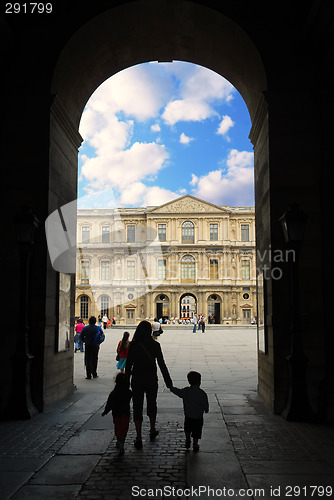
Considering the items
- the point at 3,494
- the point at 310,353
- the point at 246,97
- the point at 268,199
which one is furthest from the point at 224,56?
the point at 3,494

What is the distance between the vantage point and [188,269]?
5619 centimetres

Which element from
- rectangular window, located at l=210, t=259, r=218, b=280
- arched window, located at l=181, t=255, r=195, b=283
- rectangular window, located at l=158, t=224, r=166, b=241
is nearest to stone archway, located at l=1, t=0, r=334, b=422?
arched window, located at l=181, t=255, r=195, b=283

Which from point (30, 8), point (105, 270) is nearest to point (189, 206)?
point (105, 270)

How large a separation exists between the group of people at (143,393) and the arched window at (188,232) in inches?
2026

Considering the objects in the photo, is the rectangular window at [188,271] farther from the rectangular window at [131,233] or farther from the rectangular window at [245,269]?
the rectangular window at [131,233]

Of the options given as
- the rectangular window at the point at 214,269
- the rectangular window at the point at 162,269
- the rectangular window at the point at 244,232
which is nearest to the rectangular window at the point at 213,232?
the rectangular window at the point at 214,269

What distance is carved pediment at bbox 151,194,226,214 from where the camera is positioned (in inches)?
2235

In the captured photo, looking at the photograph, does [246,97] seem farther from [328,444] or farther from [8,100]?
[328,444]

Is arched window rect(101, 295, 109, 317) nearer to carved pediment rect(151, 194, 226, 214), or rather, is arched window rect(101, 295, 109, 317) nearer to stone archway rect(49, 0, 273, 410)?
carved pediment rect(151, 194, 226, 214)

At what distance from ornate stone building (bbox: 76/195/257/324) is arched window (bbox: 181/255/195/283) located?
0.12 m

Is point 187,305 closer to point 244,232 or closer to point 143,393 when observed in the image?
point 244,232

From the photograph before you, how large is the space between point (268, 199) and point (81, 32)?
4.17 m

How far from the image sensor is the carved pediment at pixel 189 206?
186ft

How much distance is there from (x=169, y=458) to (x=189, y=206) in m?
52.9
